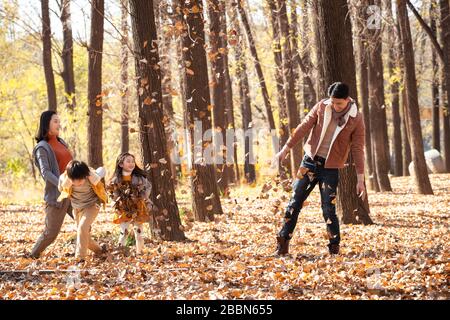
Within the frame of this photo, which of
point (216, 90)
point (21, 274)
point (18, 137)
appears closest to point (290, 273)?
point (21, 274)

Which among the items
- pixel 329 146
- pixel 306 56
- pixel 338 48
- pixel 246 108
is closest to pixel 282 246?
pixel 329 146

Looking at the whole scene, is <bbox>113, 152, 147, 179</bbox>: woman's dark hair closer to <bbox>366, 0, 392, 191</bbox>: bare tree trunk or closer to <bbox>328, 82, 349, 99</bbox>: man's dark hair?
<bbox>328, 82, 349, 99</bbox>: man's dark hair

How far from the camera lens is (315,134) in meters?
8.57

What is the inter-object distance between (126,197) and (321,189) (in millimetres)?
2629

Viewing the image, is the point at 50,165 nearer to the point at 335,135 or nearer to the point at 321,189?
the point at 321,189

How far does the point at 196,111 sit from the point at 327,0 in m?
3.16

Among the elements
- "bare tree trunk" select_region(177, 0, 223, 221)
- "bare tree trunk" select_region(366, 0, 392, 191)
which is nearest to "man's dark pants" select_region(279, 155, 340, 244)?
"bare tree trunk" select_region(177, 0, 223, 221)

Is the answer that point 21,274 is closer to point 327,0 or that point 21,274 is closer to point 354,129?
point 354,129

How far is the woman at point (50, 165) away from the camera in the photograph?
370 inches

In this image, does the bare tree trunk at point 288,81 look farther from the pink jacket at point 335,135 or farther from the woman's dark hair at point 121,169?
the pink jacket at point 335,135

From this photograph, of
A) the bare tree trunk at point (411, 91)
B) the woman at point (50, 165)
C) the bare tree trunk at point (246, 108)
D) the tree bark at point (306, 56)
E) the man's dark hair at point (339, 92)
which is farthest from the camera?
the bare tree trunk at point (246, 108)

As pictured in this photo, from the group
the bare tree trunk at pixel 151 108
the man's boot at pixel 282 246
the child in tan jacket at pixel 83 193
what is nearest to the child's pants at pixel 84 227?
the child in tan jacket at pixel 83 193

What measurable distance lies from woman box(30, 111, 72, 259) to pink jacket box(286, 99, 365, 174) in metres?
3.15

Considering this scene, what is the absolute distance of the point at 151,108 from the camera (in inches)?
403
